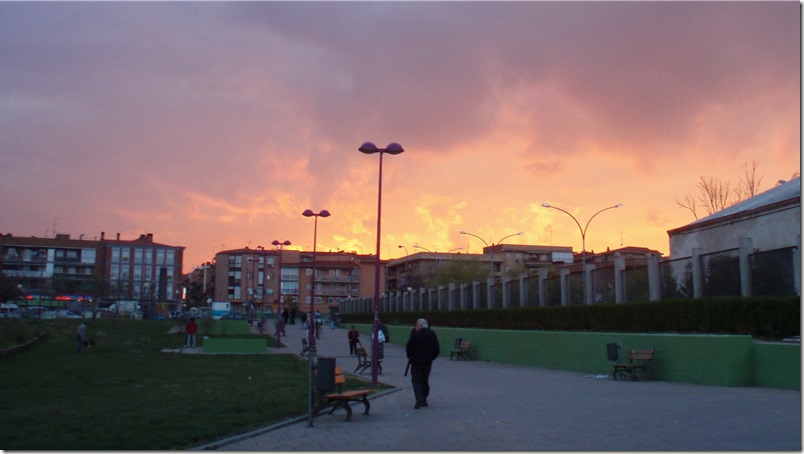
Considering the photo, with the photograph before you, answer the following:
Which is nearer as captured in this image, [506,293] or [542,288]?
[542,288]

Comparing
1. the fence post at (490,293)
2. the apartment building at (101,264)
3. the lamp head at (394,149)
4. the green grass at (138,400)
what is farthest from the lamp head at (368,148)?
the apartment building at (101,264)

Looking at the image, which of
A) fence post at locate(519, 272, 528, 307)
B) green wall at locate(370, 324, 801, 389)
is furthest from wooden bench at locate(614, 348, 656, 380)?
fence post at locate(519, 272, 528, 307)

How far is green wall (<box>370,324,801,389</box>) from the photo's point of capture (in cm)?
1579

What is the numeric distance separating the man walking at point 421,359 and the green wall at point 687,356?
666 centimetres

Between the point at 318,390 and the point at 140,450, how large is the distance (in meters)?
3.04

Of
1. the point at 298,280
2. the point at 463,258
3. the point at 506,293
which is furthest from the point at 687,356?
the point at 298,280

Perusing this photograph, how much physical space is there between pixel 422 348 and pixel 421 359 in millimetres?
204

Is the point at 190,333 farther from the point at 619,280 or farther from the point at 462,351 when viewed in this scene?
the point at 619,280

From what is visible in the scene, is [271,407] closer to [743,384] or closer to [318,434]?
[318,434]

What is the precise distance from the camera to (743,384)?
16.5 m

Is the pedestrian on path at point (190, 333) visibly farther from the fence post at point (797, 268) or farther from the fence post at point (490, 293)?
the fence post at point (797, 268)

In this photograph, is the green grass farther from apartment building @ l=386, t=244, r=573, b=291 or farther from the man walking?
apartment building @ l=386, t=244, r=573, b=291

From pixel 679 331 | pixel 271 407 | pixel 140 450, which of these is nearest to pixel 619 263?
pixel 679 331

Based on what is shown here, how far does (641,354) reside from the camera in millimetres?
19047
